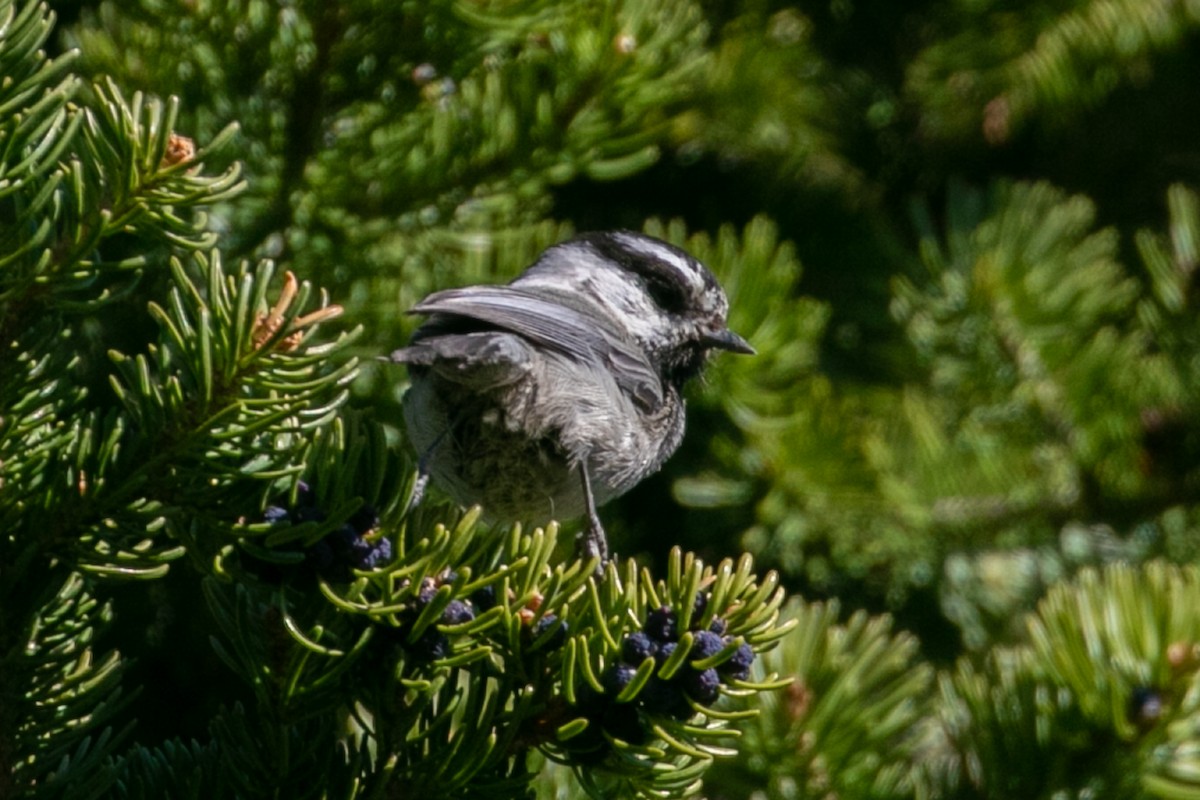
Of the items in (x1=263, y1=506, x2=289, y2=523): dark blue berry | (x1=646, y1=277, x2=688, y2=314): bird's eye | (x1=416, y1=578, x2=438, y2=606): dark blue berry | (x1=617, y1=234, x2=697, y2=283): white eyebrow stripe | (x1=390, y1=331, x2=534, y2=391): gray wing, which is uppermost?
(x1=617, y1=234, x2=697, y2=283): white eyebrow stripe

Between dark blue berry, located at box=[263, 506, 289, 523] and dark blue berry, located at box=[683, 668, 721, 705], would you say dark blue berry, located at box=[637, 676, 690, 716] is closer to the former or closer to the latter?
dark blue berry, located at box=[683, 668, 721, 705]

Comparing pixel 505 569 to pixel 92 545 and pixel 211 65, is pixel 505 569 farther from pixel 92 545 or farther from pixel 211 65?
pixel 211 65

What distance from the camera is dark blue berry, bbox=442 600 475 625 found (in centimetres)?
153

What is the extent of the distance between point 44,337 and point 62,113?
0.27m

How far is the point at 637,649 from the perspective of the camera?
1.49 meters

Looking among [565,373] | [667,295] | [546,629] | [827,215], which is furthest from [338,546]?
[827,215]

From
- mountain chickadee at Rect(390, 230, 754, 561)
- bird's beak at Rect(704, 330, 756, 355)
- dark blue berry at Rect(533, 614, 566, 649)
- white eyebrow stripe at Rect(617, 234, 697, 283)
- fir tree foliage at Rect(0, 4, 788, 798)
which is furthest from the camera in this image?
→ white eyebrow stripe at Rect(617, 234, 697, 283)

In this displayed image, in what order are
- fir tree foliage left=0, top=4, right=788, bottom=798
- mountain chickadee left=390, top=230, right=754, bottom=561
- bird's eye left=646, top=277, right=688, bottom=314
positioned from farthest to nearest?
bird's eye left=646, top=277, right=688, bottom=314 → mountain chickadee left=390, top=230, right=754, bottom=561 → fir tree foliage left=0, top=4, right=788, bottom=798

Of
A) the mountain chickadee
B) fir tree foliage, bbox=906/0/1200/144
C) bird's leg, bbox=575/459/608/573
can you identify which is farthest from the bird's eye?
fir tree foliage, bbox=906/0/1200/144

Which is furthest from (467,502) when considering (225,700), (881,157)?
(881,157)

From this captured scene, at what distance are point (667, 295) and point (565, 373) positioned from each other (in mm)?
505

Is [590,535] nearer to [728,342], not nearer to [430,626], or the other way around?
[728,342]

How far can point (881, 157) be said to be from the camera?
346 centimetres

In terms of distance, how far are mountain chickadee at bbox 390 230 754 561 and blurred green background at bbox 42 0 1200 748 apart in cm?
12
